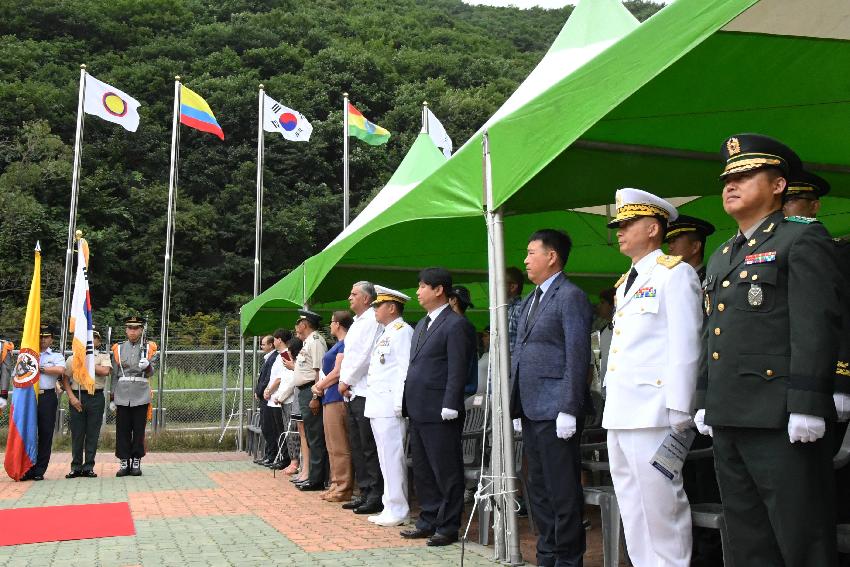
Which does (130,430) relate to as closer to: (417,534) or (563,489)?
(417,534)

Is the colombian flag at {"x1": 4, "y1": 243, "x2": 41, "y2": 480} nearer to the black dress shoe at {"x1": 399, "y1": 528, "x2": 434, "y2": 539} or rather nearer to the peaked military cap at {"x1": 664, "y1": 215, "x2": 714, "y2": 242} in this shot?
the black dress shoe at {"x1": 399, "y1": 528, "x2": 434, "y2": 539}

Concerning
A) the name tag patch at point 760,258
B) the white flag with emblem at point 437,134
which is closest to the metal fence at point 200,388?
the white flag with emblem at point 437,134

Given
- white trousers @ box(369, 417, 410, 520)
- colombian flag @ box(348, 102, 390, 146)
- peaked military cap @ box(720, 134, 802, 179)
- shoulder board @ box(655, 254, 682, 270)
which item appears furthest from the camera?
colombian flag @ box(348, 102, 390, 146)

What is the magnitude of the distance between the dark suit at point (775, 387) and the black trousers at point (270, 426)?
31.7ft

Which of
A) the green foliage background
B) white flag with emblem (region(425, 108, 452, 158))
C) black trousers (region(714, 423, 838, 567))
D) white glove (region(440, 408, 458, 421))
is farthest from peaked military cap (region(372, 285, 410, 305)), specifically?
the green foliage background

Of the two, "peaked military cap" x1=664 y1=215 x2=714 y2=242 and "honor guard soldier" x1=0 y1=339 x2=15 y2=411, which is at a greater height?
"peaked military cap" x1=664 y1=215 x2=714 y2=242

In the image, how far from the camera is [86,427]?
1162 cm

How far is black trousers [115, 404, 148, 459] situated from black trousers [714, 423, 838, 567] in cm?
959

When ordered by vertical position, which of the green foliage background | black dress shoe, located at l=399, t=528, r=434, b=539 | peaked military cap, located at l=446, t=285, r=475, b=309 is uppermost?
the green foliage background

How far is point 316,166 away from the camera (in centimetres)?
3947

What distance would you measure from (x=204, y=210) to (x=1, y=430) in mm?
21885

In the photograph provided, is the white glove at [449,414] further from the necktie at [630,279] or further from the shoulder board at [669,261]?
the shoulder board at [669,261]

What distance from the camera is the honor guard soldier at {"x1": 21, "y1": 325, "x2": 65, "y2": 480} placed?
37.3ft

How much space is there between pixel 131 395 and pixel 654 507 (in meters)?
9.00
